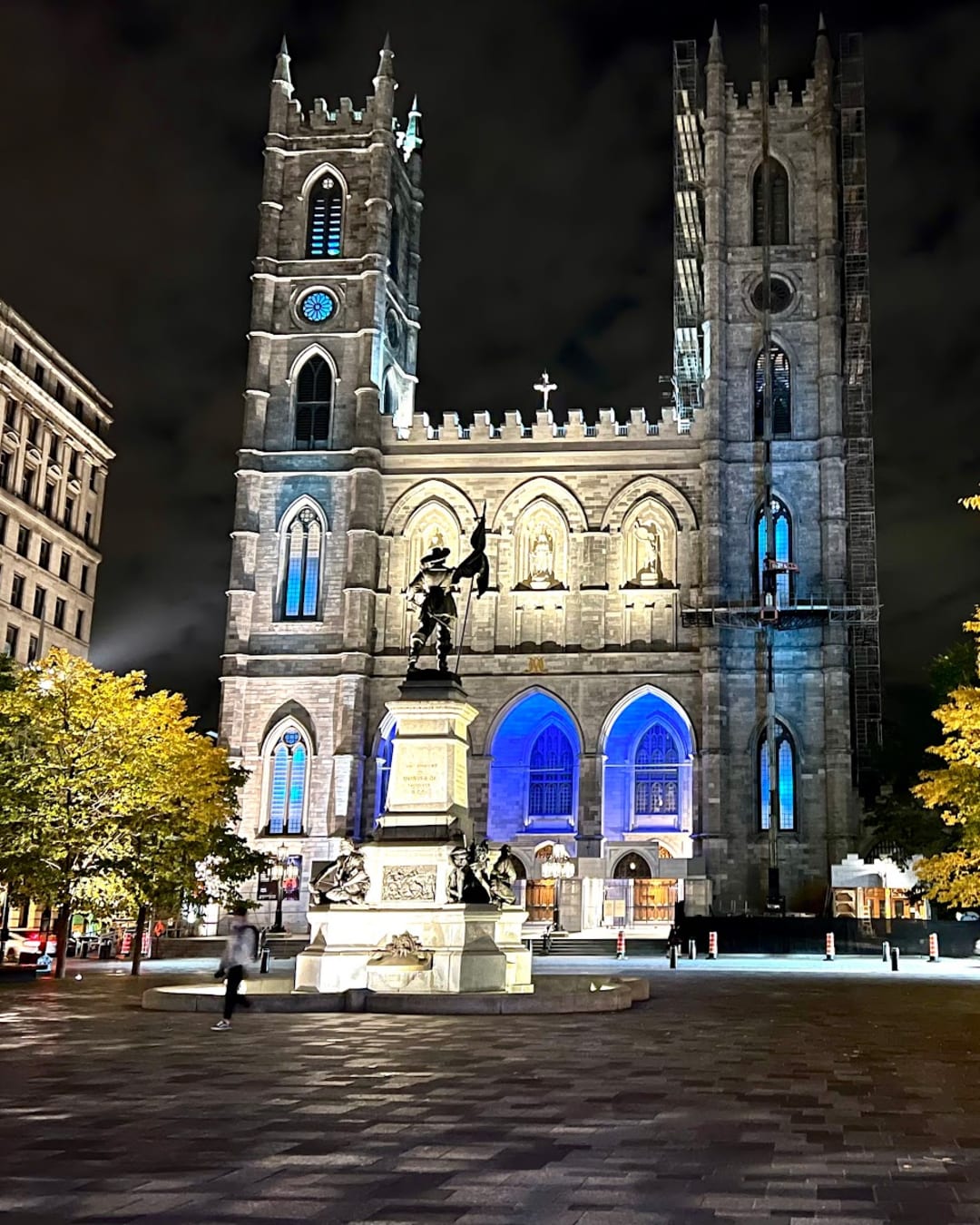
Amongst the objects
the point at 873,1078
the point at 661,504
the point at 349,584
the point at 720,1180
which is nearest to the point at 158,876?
the point at 873,1078

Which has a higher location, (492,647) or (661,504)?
(661,504)

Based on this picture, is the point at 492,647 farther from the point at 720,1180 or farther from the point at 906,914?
the point at 720,1180

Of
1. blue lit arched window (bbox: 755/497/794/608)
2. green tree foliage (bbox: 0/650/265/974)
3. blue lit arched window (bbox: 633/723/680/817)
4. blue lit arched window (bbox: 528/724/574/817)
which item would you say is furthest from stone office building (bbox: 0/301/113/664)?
blue lit arched window (bbox: 755/497/794/608)

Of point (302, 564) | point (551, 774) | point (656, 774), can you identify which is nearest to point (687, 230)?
point (302, 564)

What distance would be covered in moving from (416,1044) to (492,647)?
131 feet

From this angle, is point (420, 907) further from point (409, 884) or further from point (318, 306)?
point (318, 306)

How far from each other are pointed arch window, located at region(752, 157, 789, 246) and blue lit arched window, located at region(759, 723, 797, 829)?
20.4 meters

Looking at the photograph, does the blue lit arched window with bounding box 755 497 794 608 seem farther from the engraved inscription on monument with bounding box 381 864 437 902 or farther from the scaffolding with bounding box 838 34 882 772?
the engraved inscription on monument with bounding box 381 864 437 902

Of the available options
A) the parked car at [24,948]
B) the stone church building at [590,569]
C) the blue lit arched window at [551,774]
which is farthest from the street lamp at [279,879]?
the parked car at [24,948]

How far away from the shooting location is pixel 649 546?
5412 centimetres

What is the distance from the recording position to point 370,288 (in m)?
56.2

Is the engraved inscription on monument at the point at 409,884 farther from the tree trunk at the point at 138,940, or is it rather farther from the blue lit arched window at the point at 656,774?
the blue lit arched window at the point at 656,774

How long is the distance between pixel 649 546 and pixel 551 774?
9.80 m

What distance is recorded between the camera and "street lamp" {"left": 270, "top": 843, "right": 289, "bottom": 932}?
1898 inches
